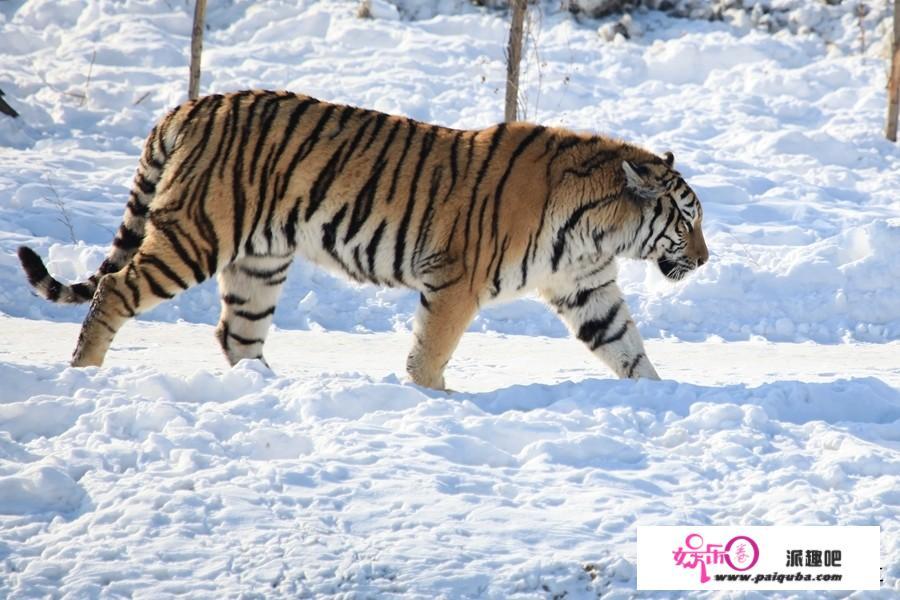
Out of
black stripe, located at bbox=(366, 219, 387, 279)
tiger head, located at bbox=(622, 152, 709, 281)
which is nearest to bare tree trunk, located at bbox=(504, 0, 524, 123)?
tiger head, located at bbox=(622, 152, 709, 281)

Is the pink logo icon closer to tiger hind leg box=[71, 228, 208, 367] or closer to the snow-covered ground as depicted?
the snow-covered ground

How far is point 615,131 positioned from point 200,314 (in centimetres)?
572

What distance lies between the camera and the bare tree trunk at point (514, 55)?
37.2 feet

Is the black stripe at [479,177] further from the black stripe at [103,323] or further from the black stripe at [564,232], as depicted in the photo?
the black stripe at [103,323]

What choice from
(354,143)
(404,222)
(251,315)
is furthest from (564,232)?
(251,315)

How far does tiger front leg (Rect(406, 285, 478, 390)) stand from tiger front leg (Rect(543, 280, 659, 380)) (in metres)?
0.73

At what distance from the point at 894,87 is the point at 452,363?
6872 millimetres

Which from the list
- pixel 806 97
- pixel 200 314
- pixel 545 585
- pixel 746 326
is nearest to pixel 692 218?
pixel 746 326

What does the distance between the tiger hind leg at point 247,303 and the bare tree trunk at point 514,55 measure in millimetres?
4274

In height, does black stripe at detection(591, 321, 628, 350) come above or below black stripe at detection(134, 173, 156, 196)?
below

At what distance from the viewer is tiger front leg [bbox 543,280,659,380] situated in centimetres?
734

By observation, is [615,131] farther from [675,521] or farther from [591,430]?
[675,521]

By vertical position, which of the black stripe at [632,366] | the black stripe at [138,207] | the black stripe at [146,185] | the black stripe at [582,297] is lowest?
the black stripe at [632,366]

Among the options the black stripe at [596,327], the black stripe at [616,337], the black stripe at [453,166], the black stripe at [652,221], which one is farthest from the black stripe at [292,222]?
the black stripe at [652,221]
